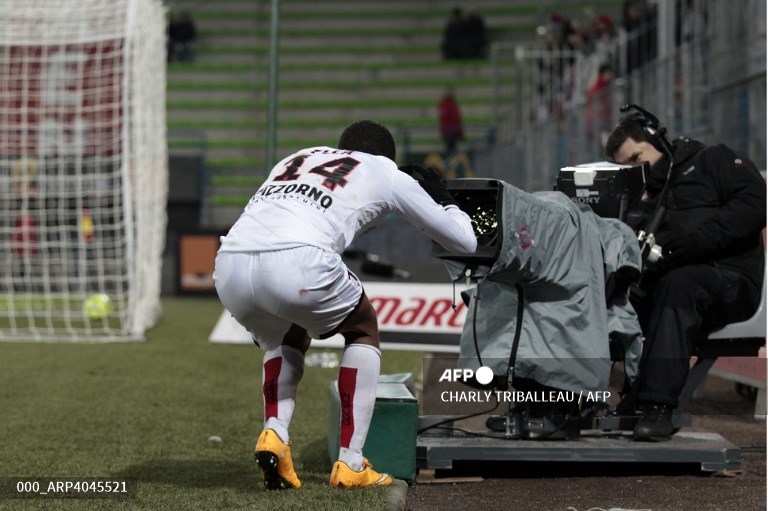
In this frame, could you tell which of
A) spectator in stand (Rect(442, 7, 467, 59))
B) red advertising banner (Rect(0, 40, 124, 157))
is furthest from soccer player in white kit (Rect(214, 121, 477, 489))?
spectator in stand (Rect(442, 7, 467, 59))

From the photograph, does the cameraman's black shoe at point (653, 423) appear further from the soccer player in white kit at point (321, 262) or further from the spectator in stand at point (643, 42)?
the spectator in stand at point (643, 42)

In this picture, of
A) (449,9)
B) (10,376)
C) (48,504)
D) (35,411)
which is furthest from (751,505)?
(449,9)

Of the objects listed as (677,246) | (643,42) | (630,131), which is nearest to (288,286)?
(677,246)

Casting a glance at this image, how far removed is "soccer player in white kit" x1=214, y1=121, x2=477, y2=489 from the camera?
421 centimetres

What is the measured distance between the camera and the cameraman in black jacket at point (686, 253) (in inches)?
201

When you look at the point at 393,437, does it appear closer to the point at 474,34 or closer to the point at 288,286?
the point at 288,286

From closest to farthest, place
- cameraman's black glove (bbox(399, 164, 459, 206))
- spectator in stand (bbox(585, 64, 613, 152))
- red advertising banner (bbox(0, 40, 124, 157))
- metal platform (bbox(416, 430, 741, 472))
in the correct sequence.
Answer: cameraman's black glove (bbox(399, 164, 459, 206)) < metal platform (bbox(416, 430, 741, 472)) < spectator in stand (bbox(585, 64, 613, 152)) < red advertising banner (bbox(0, 40, 124, 157))

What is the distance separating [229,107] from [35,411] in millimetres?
19492

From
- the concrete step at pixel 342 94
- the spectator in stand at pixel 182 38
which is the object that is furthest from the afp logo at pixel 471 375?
the spectator in stand at pixel 182 38

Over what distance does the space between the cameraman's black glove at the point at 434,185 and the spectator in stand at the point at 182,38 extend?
72.8 ft

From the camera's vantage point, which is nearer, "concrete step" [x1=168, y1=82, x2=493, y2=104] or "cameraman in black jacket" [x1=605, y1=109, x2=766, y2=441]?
"cameraman in black jacket" [x1=605, y1=109, x2=766, y2=441]

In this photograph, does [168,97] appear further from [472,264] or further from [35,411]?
[472,264]

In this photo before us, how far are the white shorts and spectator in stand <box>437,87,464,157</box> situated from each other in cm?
1746

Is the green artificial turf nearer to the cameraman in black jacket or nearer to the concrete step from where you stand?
the cameraman in black jacket
